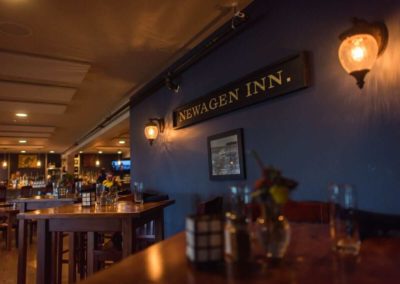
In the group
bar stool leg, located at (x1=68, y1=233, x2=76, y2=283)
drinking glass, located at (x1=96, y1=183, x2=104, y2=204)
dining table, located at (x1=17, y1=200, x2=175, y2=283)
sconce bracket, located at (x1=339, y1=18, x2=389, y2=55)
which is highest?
sconce bracket, located at (x1=339, y1=18, x2=389, y2=55)

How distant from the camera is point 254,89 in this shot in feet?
8.61

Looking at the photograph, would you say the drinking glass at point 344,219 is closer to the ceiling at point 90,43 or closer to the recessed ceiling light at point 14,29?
the ceiling at point 90,43

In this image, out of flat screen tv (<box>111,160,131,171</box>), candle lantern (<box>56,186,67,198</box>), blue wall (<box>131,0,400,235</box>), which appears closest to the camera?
blue wall (<box>131,0,400,235</box>)

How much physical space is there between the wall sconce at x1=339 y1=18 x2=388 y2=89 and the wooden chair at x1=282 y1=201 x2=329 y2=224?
78 centimetres

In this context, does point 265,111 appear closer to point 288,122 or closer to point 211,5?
point 288,122

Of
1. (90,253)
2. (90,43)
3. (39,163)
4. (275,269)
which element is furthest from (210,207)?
(39,163)

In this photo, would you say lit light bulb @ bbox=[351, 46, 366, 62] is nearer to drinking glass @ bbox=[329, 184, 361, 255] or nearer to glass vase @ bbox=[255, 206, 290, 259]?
drinking glass @ bbox=[329, 184, 361, 255]

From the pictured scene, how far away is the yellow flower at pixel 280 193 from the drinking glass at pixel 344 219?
334 mm

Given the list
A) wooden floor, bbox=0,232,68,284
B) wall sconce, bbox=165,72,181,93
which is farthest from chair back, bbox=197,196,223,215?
wooden floor, bbox=0,232,68,284

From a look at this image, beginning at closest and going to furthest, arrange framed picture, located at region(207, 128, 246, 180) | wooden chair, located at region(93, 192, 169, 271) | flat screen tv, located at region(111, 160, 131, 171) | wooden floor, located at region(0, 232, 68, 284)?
wooden chair, located at region(93, 192, 169, 271), framed picture, located at region(207, 128, 246, 180), wooden floor, located at region(0, 232, 68, 284), flat screen tv, located at region(111, 160, 131, 171)

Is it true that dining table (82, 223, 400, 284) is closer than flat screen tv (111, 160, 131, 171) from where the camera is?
Yes

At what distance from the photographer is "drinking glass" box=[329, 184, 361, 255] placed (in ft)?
3.78

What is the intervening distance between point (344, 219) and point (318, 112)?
1048 mm

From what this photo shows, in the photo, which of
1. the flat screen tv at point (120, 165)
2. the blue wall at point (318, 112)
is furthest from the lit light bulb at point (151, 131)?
the flat screen tv at point (120, 165)
